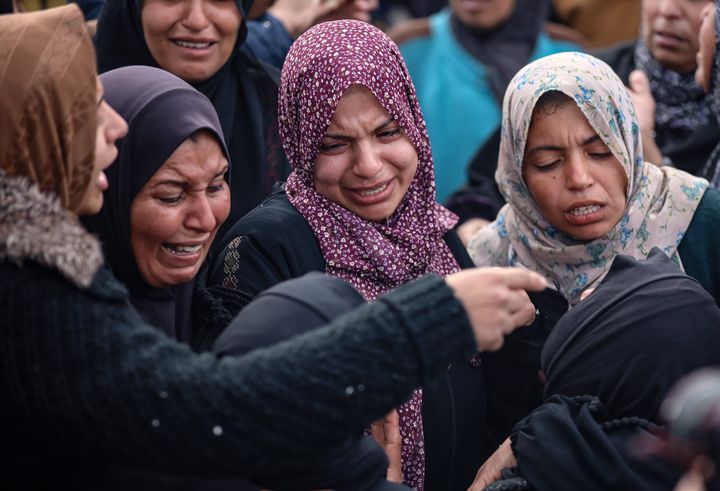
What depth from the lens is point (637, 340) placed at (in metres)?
2.43

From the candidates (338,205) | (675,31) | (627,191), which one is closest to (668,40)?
(675,31)

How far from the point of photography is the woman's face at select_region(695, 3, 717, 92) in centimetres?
382

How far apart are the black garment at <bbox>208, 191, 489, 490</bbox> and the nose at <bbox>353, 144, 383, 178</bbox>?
0.66 feet

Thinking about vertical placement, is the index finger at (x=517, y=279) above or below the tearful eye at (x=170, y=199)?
above

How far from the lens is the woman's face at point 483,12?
17.7 feet

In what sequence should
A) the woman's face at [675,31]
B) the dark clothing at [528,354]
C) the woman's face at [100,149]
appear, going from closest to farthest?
the woman's face at [100,149] < the dark clothing at [528,354] < the woman's face at [675,31]

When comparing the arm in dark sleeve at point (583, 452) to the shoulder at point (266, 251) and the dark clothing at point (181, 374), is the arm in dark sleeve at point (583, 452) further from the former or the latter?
the shoulder at point (266, 251)

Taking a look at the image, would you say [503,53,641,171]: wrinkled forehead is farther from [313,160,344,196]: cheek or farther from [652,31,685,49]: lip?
[652,31,685,49]: lip

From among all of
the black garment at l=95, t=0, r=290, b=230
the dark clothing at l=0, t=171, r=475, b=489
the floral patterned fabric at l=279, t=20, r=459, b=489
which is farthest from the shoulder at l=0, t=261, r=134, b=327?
the black garment at l=95, t=0, r=290, b=230

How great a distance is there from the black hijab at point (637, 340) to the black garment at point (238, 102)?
4.38 ft

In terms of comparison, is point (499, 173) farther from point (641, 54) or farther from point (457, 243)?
point (641, 54)

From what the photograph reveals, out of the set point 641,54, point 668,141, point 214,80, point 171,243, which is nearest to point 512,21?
point 641,54

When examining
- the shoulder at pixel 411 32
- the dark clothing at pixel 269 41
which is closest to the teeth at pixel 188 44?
the dark clothing at pixel 269 41

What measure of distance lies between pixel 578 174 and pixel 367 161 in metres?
0.61
